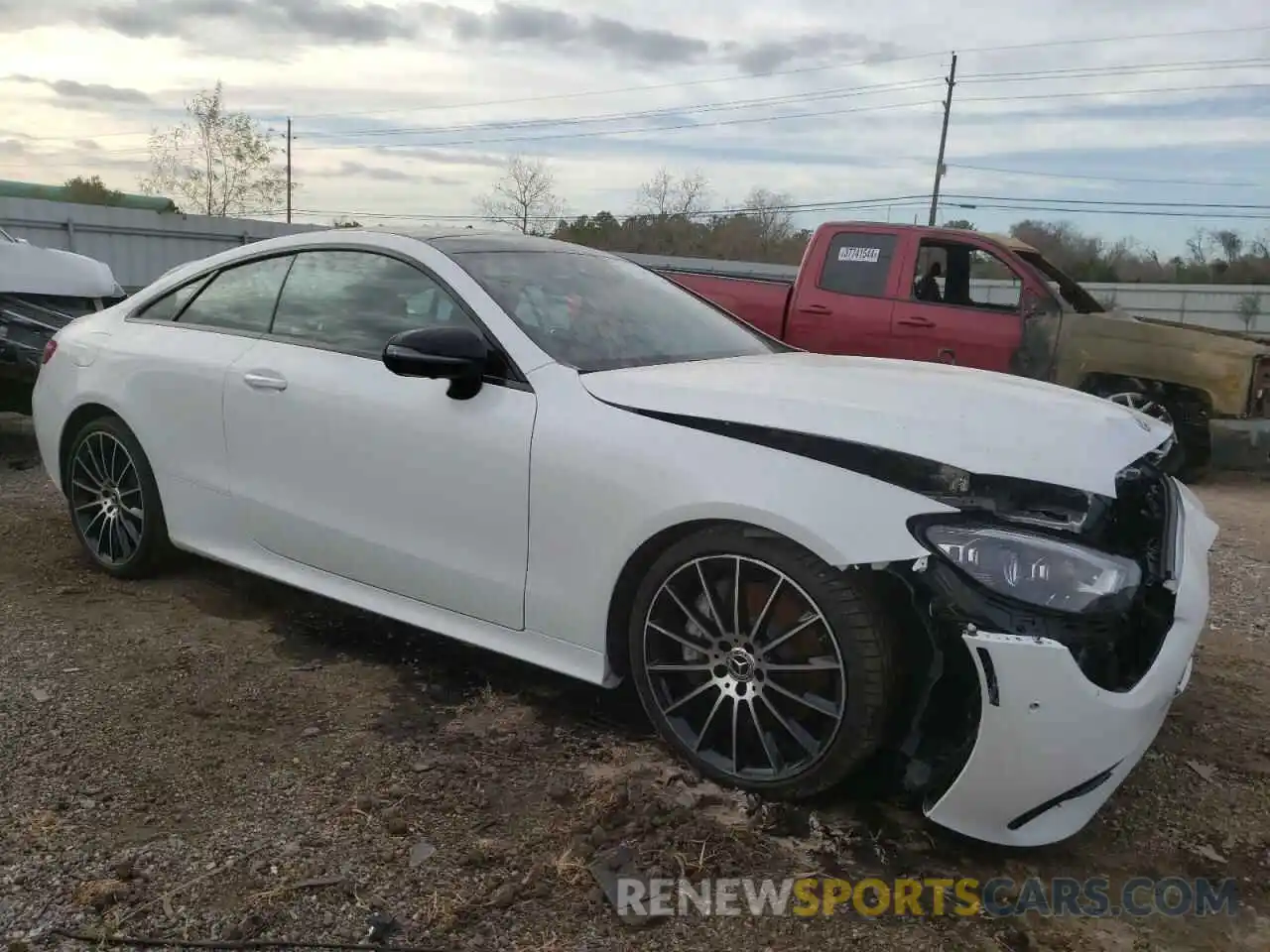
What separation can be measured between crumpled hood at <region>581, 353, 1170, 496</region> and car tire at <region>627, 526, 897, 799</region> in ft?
1.19

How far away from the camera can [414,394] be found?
11.3 feet

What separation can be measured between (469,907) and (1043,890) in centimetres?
140

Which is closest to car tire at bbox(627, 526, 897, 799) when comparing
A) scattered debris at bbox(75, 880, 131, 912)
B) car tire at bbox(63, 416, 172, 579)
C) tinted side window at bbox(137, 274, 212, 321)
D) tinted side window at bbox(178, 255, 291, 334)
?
scattered debris at bbox(75, 880, 131, 912)

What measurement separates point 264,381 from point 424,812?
71.4 inches

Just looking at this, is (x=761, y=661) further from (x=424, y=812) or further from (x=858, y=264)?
(x=858, y=264)

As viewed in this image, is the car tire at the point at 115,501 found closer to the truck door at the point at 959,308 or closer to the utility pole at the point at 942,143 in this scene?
the truck door at the point at 959,308

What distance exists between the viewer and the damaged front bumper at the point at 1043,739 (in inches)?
95.0

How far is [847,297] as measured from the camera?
8.69m

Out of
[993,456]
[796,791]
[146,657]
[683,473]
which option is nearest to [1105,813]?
[796,791]

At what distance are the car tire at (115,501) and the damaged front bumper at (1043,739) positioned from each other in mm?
3395

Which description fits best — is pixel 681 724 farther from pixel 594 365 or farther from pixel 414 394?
pixel 414 394

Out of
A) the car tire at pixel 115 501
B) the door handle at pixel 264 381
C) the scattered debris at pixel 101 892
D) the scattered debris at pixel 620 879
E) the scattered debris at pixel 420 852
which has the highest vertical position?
the door handle at pixel 264 381

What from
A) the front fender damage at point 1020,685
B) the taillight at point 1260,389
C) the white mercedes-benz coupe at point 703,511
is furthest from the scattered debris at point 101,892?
the taillight at point 1260,389

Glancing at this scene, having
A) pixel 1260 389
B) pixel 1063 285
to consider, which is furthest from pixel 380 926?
pixel 1260 389
